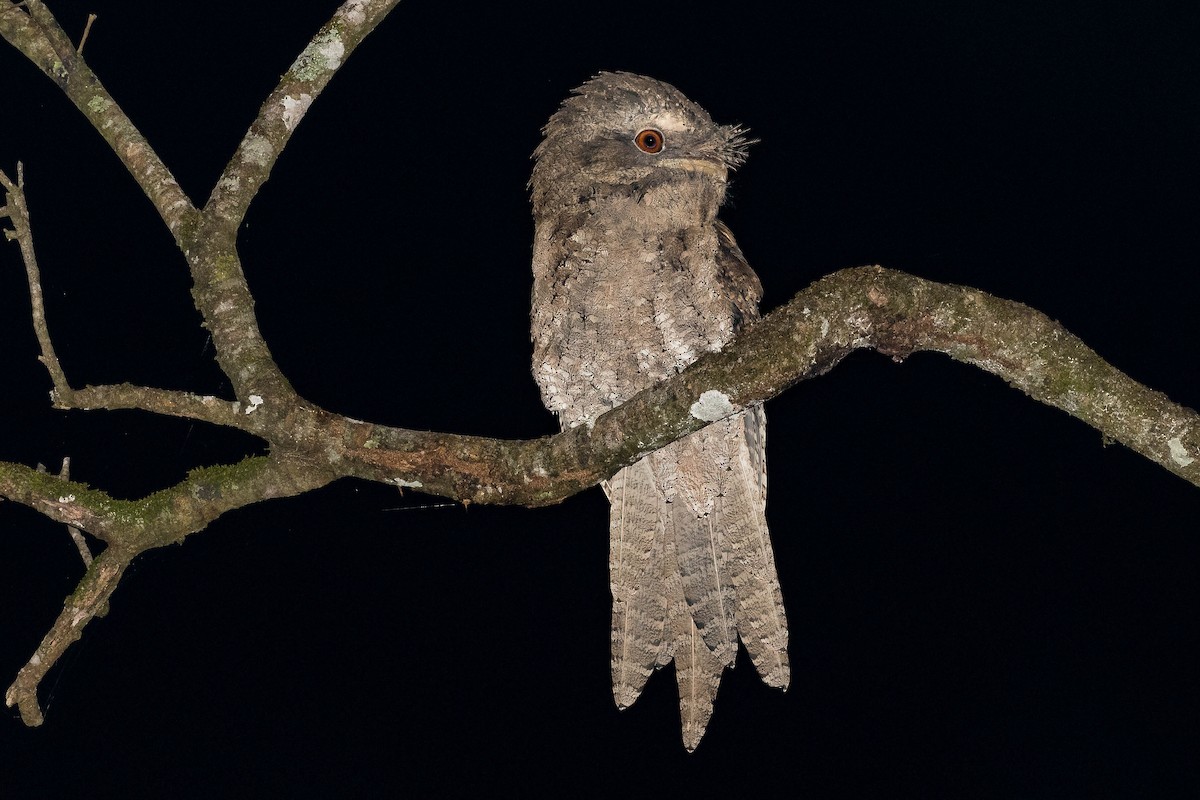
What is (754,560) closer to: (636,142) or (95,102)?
(636,142)

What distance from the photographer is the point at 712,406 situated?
2.28 m

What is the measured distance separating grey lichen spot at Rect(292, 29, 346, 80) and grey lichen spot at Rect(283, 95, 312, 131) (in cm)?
6

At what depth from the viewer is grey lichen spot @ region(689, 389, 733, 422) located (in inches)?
89.1

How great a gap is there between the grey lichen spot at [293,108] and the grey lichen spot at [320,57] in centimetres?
6

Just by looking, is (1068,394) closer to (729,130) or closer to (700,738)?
(729,130)

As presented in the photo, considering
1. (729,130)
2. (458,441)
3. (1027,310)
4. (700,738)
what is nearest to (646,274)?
(729,130)

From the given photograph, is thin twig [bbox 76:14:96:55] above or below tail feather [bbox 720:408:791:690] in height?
above

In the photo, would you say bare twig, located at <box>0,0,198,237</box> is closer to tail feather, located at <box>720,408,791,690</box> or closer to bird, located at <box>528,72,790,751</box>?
bird, located at <box>528,72,790,751</box>

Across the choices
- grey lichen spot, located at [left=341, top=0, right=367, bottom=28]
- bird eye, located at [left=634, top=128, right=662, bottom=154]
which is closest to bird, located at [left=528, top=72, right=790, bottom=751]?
bird eye, located at [left=634, top=128, right=662, bottom=154]

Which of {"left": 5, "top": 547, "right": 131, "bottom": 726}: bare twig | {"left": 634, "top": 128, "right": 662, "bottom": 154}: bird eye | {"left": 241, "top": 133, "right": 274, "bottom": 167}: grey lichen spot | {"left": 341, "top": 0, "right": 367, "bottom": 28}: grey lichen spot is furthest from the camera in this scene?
{"left": 634, "top": 128, "right": 662, "bottom": 154}: bird eye

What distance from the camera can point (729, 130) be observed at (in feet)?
10.5

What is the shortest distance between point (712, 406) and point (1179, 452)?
3.18 ft

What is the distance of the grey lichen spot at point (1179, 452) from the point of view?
2213 millimetres

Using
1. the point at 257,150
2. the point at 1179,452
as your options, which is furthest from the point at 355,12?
the point at 1179,452
